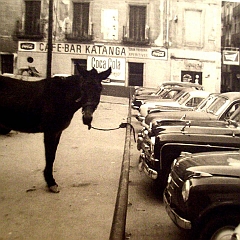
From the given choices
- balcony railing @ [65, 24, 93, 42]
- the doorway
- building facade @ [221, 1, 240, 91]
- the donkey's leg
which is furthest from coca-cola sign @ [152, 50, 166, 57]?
the donkey's leg

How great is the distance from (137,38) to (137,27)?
0.14 m

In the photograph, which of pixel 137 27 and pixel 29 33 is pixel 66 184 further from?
pixel 137 27

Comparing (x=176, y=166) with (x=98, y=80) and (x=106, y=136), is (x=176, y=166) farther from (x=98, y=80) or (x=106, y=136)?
(x=106, y=136)

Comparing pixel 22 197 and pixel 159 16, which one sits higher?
pixel 159 16

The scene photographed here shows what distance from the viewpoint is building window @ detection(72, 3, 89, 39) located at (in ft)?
15.3

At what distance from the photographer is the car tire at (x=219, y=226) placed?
2.47m

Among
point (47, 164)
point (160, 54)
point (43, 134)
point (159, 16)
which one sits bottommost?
point (47, 164)

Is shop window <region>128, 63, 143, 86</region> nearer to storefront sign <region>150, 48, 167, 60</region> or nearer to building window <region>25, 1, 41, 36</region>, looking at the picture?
storefront sign <region>150, 48, 167, 60</region>

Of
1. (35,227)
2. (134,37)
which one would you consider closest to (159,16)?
(134,37)

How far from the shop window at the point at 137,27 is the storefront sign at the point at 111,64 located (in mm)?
316

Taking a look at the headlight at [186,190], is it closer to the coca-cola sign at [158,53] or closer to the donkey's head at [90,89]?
the donkey's head at [90,89]

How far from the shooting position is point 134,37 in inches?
194

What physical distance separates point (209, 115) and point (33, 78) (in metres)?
2.66

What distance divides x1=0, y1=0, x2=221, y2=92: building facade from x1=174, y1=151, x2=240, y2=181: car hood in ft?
6.48
